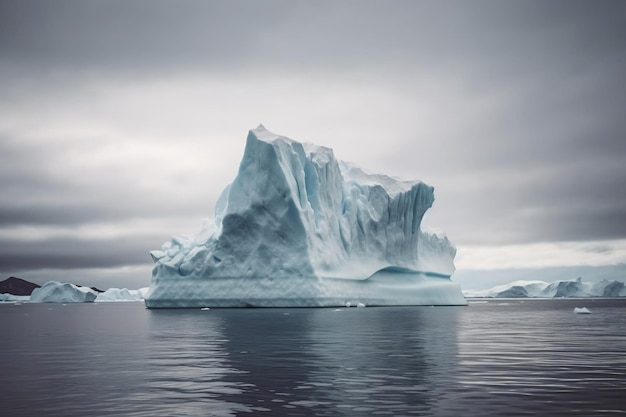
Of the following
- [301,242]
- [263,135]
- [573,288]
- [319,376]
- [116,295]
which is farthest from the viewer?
[573,288]

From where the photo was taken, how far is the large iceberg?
34.5 meters

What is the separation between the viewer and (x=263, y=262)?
Answer: 114 ft

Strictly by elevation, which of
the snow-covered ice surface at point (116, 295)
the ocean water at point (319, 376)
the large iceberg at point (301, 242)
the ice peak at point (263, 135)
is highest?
the ice peak at point (263, 135)

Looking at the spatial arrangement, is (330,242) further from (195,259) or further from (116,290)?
(116,290)

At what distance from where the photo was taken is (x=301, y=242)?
34.7m

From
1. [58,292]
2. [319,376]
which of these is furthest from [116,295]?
[319,376]

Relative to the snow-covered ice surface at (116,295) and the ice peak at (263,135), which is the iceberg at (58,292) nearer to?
the snow-covered ice surface at (116,295)

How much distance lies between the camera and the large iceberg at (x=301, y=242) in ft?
113

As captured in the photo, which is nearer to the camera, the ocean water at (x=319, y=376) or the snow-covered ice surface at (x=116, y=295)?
the ocean water at (x=319, y=376)

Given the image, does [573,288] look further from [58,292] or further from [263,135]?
[263,135]

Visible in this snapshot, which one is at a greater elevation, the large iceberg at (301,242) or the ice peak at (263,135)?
the ice peak at (263,135)

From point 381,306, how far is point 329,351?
2948cm

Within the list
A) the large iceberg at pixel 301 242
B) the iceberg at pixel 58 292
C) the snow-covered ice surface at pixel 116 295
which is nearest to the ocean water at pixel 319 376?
the large iceberg at pixel 301 242

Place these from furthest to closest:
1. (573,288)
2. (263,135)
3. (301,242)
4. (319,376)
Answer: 1. (573,288)
2. (263,135)
3. (301,242)
4. (319,376)
